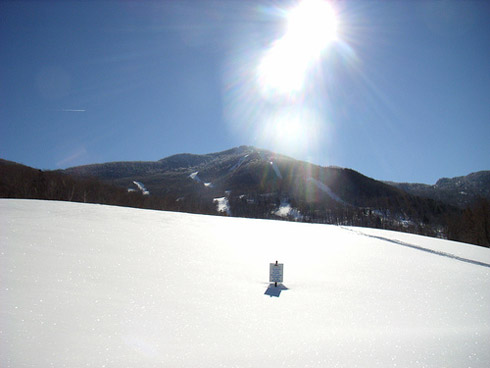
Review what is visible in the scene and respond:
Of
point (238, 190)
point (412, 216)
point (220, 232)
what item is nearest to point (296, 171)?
point (238, 190)

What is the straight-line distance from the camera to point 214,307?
2721 mm

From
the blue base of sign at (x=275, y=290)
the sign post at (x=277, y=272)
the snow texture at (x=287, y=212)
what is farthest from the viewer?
the snow texture at (x=287, y=212)

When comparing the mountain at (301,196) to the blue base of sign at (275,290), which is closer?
the blue base of sign at (275,290)

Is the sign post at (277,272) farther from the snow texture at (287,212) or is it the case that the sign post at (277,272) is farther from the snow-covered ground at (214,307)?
the snow texture at (287,212)

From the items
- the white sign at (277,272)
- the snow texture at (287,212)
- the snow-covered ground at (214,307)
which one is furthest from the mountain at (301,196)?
the white sign at (277,272)

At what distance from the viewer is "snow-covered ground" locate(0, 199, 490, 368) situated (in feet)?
6.31

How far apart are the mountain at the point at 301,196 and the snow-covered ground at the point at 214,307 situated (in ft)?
186

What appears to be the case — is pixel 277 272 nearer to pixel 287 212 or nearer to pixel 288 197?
pixel 287 212

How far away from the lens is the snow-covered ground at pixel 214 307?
6.31ft

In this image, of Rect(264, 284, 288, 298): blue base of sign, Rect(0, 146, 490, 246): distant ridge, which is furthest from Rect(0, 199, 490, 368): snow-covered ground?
Rect(0, 146, 490, 246): distant ridge

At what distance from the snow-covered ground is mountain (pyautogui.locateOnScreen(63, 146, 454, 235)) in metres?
56.8

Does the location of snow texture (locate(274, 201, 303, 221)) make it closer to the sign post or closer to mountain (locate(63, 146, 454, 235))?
mountain (locate(63, 146, 454, 235))

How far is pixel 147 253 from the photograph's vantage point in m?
4.25

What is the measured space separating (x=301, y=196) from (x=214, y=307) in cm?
14010
